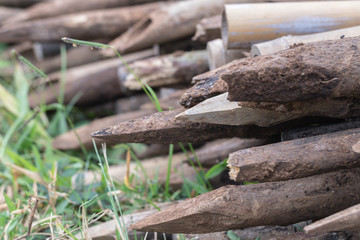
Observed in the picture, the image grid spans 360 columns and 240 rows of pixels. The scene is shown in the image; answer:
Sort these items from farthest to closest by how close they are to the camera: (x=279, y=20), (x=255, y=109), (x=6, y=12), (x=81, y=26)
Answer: (x=6, y=12) → (x=81, y=26) → (x=279, y=20) → (x=255, y=109)

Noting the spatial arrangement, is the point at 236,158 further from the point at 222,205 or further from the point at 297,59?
the point at 297,59

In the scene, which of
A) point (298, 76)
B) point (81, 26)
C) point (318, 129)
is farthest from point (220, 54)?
point (81, 26)

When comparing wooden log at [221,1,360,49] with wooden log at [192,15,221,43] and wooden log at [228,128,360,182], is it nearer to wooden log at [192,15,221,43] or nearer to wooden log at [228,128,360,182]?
wooden log at [192,15,221,43]

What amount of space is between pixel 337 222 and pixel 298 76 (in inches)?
15.8

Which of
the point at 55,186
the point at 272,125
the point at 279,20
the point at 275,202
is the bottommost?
the point at 55,186

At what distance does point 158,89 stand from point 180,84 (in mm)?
201

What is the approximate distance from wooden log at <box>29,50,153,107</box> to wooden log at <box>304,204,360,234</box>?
2.17 m

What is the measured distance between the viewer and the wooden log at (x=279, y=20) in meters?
1.81

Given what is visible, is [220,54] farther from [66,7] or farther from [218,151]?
[66,7]

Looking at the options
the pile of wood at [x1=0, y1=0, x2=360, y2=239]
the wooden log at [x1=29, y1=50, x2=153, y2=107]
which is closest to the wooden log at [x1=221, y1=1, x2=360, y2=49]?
the pile of wood at [x1=0, y1=0, x2=360, y2=239]

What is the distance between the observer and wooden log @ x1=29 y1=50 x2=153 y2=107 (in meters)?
3.15

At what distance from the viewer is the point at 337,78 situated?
1188 millimetres

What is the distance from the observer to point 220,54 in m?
1.99

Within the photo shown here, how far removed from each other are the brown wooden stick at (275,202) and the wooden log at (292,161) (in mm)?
55
